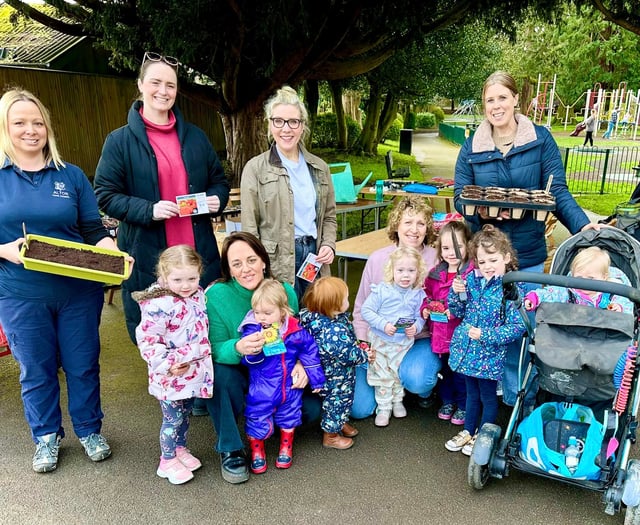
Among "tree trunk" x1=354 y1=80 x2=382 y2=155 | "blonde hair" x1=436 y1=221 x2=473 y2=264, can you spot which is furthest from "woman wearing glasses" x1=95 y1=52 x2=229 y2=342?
"tree trunk" x1=354 y1=80 x2=382 y2=155

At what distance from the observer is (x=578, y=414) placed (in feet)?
9.22

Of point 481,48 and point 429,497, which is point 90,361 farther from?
point 481,48

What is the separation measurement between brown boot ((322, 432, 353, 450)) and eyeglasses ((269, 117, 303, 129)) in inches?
77.1

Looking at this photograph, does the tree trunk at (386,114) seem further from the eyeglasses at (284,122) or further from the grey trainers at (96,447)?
the grey trainers at (96,447)

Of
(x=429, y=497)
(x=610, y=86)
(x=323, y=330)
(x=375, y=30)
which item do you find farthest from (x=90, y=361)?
(x=610, y=86)

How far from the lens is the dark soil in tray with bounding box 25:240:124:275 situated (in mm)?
2682

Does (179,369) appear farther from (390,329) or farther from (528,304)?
(528,304)

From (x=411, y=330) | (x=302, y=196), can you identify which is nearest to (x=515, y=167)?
(x=411, y=330)

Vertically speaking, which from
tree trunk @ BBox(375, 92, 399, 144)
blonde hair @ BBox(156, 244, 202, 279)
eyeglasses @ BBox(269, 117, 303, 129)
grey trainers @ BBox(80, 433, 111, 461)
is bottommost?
grey trainers @ BBox(80, 433, 111, 461)

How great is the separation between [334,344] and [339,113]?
19.9 meters

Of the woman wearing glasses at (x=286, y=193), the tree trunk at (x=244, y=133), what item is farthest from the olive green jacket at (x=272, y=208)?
the tree trunk at (x=244, y=133)

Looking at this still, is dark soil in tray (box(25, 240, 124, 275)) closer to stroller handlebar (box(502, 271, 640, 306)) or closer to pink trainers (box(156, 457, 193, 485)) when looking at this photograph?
pink trainers (box(156, 457, 193, 485))

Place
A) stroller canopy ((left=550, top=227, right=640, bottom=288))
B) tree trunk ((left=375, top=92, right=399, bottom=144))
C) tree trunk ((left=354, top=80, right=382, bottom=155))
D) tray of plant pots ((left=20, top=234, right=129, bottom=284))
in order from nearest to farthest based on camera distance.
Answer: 1. tray of plant pots ((left=20, top=234, right=129, bottom=284))
2. stroller canopy ((left=550, top=227, right=640, bottom=288))
3. tree trunk ((left=354, top=80, right=382, bottom=155))
4. tree trunk ((left=375, top=92, right=399, bottom=144))

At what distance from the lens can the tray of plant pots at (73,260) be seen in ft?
8.69
